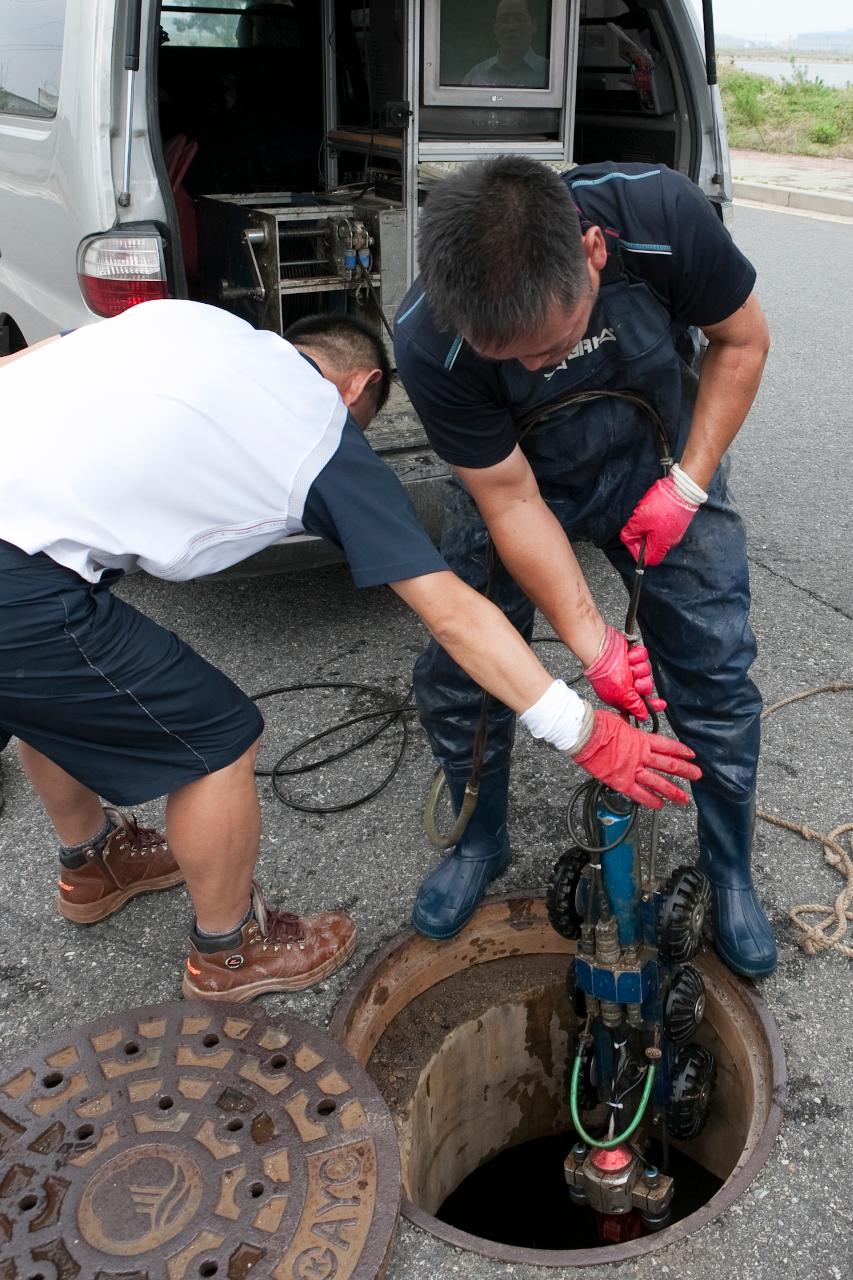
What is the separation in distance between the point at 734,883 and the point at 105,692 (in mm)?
1354

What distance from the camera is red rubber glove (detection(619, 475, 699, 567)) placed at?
6.53 ft

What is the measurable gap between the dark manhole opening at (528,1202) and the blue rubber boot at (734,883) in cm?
81

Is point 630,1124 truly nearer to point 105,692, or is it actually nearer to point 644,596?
point 644,596

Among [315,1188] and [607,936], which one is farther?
[607,936]

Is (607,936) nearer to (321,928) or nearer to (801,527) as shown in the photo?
(321,928)

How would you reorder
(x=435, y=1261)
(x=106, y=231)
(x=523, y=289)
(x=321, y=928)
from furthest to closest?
(x=106, y=231), (x=321, y=928), (x=435, y=1261), (x=523, y=289)

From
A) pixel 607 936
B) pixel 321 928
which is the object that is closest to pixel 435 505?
pixel 321 928

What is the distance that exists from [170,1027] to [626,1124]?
92 cm

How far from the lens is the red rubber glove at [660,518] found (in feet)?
6.53

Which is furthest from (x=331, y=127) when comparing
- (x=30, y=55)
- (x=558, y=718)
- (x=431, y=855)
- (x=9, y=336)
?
(x=558, y=718)

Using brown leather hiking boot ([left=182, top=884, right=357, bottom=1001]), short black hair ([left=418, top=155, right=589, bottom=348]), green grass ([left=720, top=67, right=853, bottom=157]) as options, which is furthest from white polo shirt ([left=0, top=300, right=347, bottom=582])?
green grass ([left=720, top=67, right=853, bottom=157])

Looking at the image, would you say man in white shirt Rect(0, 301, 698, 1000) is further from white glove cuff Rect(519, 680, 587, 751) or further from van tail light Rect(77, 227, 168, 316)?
van tail light Rect(77, 227, 168, 316)

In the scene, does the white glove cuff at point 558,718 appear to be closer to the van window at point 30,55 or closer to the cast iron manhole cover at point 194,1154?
the cast iron manhole cover at point 194,1154

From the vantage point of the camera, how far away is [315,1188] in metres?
1.81
